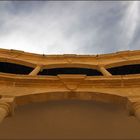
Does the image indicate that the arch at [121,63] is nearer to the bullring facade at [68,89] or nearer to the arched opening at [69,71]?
the arched opening at [69,71]

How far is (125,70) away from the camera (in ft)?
68.8

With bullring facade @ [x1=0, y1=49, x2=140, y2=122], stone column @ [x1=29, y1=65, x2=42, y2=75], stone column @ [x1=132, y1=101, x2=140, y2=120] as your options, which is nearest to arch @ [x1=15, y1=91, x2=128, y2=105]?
bullring facade @ [x1=0, y1=49, x2=140, y2=122]

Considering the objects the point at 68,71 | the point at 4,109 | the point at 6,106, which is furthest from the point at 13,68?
the point at 4,109

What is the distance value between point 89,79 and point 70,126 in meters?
2.41

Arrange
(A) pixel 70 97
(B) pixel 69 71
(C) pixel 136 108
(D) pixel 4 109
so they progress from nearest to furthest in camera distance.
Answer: (D) pixel 4 109, (C) pixel 136 108, (A) pixel 70 97, (B) pixel 69 71

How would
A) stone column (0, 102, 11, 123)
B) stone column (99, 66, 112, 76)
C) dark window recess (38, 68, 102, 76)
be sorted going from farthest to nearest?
1. dark window recess (38, 68, 102, 76)
2. stone column (99, 66, 112, 76)
3. stone column (0, 102, 11, 123)

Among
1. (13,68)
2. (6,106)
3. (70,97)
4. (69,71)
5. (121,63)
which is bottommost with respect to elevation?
(6,106)

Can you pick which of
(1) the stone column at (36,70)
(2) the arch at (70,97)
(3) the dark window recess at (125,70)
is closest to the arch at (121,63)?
(3) the dark window recess at (125,70)

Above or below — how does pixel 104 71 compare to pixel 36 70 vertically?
below

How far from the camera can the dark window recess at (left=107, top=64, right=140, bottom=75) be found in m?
20.8

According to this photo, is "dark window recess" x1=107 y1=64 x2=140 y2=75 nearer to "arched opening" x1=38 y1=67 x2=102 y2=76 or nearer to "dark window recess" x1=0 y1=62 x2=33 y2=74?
"arched opening" x1=38 y1=67 x2=102 y2=76

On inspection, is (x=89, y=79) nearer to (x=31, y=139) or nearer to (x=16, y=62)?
(x=31, y=139)

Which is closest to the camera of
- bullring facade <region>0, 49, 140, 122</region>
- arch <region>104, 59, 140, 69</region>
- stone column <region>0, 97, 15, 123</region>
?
stone column <region>0, 97, 15, 123</region>

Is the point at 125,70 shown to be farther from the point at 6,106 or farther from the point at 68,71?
the point at 6,106
